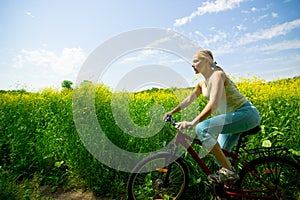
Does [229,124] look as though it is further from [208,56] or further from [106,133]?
[106,133]

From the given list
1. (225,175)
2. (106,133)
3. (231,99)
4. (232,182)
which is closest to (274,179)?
(232,182)

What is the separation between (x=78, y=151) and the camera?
4.64m

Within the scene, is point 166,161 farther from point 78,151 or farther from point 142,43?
point 142,43

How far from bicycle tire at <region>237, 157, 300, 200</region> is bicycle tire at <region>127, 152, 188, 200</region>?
0.78m

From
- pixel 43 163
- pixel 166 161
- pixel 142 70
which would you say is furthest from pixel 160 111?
pixel 43 163

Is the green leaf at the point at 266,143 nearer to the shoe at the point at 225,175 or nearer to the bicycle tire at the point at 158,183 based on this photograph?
the shoe at the point at 225,175

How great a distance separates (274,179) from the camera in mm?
3787

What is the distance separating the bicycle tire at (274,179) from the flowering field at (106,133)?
0.97 ft

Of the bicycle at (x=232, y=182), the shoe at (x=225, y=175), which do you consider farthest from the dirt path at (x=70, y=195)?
the shoe at (x=225, y=175)

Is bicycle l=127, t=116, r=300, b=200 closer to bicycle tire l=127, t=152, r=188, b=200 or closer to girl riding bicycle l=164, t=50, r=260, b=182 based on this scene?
bicycle tire l=127, t=152, r=188, b=200

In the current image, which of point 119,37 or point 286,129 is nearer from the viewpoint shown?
point 286,129

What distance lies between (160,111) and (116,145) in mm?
911

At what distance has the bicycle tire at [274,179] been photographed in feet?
12.0

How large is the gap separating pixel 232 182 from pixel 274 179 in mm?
605
